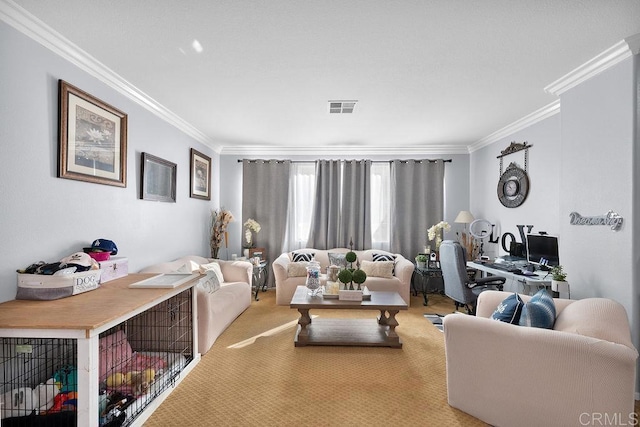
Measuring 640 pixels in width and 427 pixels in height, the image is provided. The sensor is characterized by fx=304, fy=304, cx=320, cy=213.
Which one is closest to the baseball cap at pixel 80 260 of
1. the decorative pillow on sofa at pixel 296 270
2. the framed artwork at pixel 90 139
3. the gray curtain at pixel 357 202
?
the framed artwork at pixel 90 139

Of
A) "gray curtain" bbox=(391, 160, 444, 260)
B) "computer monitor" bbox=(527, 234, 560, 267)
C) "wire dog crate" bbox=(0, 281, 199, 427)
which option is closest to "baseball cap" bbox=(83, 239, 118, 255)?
"wire dog crate" bbox=(0, 281, 199, 427)

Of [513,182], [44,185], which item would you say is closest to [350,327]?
[513,182]

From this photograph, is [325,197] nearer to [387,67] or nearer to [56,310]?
[387,67]

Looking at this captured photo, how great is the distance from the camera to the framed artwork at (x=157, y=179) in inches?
135

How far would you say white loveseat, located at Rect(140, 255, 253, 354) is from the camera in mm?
3102

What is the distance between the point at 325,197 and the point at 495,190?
9.25 ft

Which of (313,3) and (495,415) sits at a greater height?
(313,3)

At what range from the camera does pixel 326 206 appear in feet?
18.7

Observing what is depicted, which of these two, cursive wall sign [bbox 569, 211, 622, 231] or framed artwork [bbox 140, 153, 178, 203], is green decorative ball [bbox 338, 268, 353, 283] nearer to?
cursive wall sign [bbox 569, 211, 622, 231]

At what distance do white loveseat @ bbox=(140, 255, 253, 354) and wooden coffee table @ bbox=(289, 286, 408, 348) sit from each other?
2.81 ft

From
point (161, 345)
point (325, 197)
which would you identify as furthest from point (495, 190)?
point (161, 345)

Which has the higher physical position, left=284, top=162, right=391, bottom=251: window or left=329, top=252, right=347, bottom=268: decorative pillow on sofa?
left=284, top=162, right=391, bottom=251: window

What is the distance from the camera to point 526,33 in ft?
7.06

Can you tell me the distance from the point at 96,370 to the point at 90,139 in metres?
1.98
